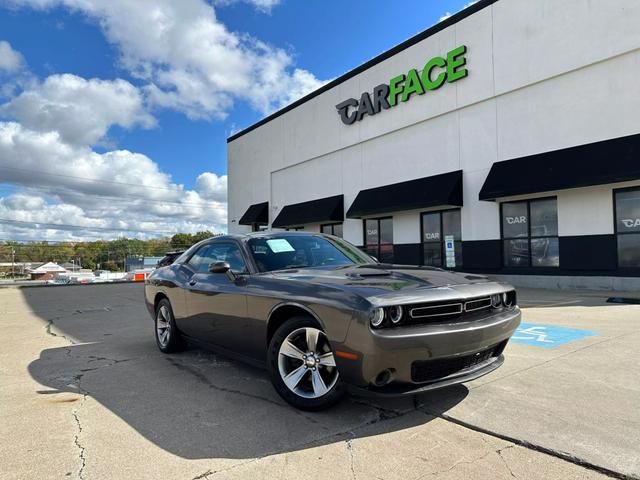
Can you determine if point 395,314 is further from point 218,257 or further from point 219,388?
point 218,257

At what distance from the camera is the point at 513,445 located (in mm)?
2900

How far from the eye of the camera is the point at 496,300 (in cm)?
381

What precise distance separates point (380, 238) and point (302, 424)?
17781mm

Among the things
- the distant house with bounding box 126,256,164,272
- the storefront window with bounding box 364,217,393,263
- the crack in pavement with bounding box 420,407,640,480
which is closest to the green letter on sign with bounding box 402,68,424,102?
the storefront window with bounding box 364,217,393,263

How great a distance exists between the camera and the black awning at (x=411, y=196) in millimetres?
16297

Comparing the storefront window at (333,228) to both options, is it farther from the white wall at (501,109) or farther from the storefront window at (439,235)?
the storefront window at (439,235)

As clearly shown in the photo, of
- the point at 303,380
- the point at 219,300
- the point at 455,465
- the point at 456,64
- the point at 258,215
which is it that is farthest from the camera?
the point at 258,215

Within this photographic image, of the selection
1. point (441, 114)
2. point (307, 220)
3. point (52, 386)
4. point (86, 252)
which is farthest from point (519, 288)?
point (86, 252)

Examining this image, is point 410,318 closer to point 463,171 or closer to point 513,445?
point 513,445

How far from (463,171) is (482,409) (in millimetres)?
14230

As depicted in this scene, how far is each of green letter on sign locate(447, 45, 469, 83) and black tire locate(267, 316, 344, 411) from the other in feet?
50.8

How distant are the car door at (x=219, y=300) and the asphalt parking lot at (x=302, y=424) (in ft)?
1.42

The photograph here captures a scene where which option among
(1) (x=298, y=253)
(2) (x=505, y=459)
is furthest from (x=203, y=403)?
(2) (x=505, y=459)

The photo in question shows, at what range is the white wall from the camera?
1285cm
